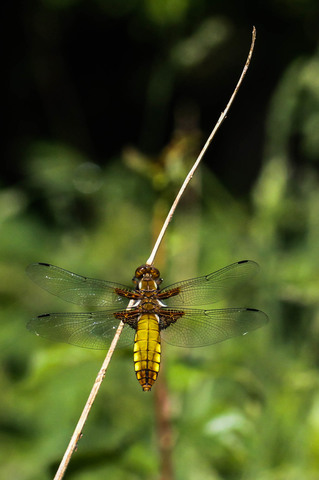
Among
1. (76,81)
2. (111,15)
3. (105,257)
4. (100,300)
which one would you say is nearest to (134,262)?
(105,257)

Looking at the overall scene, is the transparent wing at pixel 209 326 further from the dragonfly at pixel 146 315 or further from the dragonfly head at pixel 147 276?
the dragonfly head at pixel 147 276

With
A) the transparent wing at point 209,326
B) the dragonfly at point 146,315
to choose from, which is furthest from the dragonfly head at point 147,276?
the transparent wing at point 209,326

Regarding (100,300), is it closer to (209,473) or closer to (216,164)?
(209,473)

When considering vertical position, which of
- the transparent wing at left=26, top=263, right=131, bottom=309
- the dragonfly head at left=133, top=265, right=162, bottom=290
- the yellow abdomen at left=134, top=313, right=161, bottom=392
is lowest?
the yellow abdomen at left=134, top=313, right=161, bottom=392

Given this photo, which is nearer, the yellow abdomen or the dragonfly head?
the yellow abdomen

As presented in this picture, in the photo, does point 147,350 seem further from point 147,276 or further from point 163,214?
point 163,214

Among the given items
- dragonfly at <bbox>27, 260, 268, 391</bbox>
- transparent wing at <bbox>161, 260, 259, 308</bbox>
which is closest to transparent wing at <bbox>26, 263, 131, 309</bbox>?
dragonfly at <bbox>27, 260, 268, 391</bbox>

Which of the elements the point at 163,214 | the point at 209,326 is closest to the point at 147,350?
the point at 209,326

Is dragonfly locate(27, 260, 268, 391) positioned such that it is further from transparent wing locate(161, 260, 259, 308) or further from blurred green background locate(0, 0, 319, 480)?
blurred green background locate(0, 0, 319, 480)
